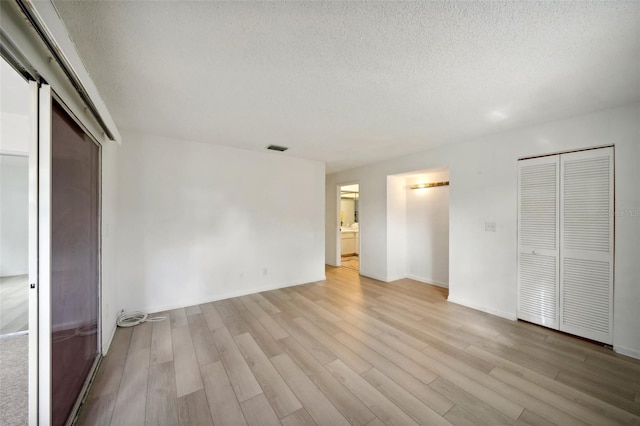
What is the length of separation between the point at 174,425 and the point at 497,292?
151 inches

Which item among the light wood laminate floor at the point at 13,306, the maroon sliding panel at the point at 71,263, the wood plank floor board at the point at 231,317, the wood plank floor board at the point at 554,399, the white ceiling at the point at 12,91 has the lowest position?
the wood plank floor board at the point at 231,317

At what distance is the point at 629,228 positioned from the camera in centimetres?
234

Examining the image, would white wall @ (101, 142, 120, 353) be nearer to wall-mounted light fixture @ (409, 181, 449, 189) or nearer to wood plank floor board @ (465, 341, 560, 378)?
wood plank floor board @ (465, 341, 560, 378)

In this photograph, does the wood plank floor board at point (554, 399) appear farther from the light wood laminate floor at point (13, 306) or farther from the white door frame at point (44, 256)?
the light wood laminate floor at point (13, 306)

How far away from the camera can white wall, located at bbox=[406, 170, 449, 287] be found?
4.56 m

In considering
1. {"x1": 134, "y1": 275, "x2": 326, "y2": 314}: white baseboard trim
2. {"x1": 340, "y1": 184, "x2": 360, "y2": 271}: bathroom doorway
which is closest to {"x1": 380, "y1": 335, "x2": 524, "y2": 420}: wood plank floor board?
{"x1": 134, "y1": 275, "x2": 326, "y2": 314}: white baseboard trim

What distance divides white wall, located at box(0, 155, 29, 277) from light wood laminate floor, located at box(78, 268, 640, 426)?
2.12 meters

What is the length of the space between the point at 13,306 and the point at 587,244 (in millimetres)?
6985

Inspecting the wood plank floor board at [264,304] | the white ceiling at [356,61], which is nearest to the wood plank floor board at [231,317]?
the wood plank floor board at [264,304]

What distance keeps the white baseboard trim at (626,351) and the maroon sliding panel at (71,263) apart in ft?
15.2

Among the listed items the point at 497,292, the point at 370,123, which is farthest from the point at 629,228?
the point at 370,123

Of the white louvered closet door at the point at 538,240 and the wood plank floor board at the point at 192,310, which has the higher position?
the white louvered closet door at the point at 538,240

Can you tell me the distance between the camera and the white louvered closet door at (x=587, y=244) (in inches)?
97.6

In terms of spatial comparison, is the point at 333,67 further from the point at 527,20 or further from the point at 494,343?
the point at 494,343
